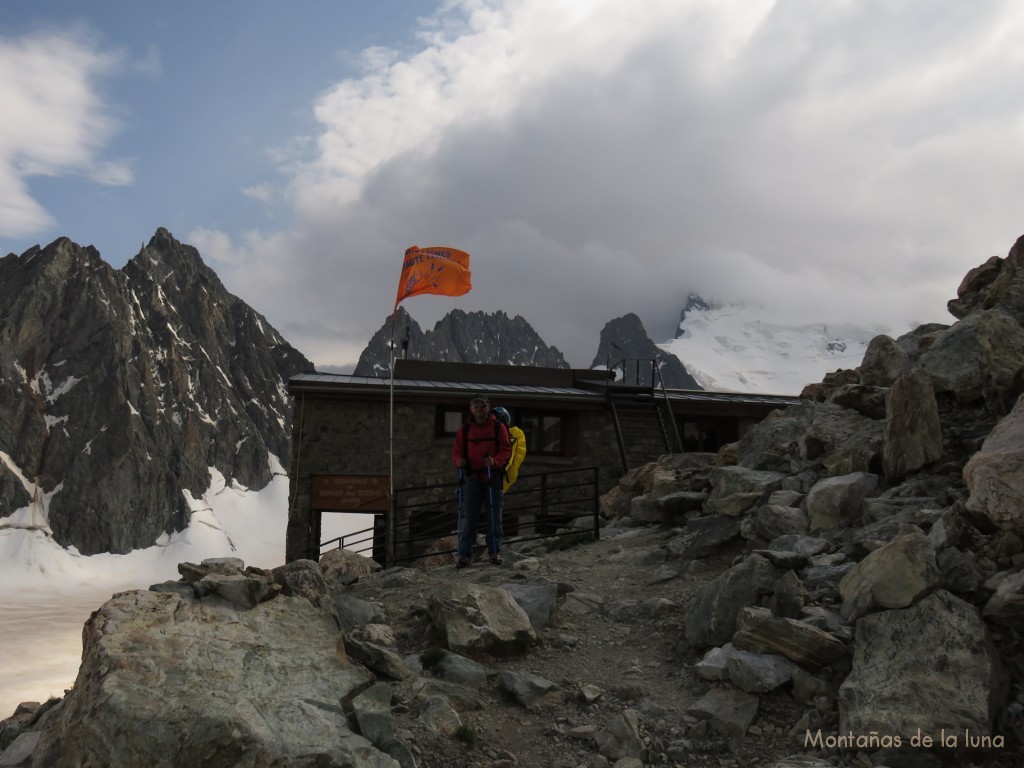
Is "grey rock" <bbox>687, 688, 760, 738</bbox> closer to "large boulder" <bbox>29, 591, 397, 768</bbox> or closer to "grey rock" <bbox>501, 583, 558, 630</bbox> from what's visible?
"grey rock" <bbox>501, 583, 558, 630</bbox>

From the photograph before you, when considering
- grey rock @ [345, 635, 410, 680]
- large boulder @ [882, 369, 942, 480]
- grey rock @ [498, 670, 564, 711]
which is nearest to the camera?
grey rock @ [498, 670, 564, 711]

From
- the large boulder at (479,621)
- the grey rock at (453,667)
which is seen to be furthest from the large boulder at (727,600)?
the grey rock at (453,667)

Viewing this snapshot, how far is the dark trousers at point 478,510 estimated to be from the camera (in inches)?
400

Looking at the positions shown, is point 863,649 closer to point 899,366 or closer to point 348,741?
point 348,741

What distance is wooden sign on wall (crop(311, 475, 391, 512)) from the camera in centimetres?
1803

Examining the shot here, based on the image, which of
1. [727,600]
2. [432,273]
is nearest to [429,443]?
[432,273]

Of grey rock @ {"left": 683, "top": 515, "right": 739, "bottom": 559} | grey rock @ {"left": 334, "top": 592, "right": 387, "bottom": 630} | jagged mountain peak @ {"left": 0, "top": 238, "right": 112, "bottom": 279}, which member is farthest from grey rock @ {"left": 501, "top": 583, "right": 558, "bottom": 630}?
jagged mountain peak @ {"left": 0, "top": 238, "right": 112, "bottom": 279}

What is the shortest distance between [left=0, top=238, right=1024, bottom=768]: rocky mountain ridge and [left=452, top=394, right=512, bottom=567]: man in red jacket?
5.16ft

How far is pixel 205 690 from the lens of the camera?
4781 millimetres

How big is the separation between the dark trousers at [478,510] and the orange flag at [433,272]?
342 inches

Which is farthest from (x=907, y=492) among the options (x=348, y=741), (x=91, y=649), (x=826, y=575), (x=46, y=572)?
(x=46, y=572)

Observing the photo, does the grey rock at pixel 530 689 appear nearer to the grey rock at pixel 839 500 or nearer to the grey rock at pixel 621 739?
the grey rock at pixel 621 739

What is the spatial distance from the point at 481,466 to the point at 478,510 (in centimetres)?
77

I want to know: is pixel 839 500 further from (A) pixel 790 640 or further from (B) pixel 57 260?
(B) pixel 57 260
